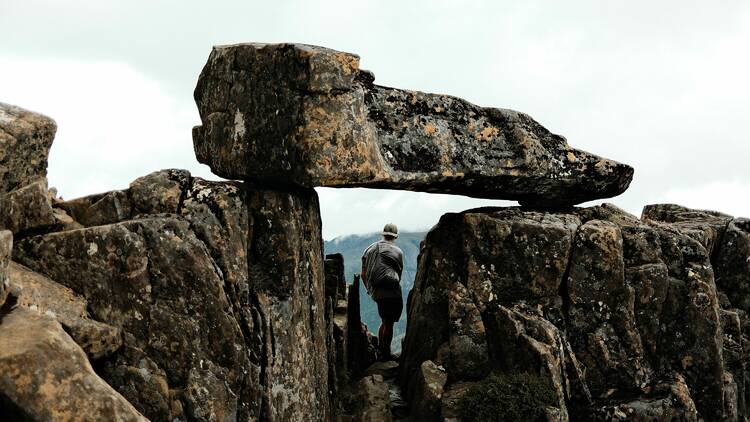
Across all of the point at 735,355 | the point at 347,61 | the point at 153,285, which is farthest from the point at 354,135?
the point at 735,355

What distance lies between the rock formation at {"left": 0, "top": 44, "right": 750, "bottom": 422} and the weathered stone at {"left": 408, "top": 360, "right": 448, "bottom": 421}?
6cm

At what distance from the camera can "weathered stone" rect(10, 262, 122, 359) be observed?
15.1 meters

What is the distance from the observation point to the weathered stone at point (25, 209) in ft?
52.6

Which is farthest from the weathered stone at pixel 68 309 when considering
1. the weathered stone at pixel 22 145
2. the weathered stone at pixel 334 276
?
the weathered stone at pixel 334 276

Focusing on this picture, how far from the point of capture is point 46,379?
36.2ft

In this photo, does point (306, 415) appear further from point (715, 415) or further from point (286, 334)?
point (715, 415)

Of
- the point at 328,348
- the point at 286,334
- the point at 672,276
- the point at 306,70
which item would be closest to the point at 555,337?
the point at 672,276

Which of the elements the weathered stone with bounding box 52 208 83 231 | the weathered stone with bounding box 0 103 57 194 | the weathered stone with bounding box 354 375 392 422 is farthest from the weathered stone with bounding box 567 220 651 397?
the weathered stone with bounding box 0 103 57 194

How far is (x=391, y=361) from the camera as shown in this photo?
2552 centimetres

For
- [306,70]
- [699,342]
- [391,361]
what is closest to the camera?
[306,70]

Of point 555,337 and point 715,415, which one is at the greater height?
point 555,337

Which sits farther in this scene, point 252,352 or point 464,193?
point 464,193

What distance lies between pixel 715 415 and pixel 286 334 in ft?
40.2

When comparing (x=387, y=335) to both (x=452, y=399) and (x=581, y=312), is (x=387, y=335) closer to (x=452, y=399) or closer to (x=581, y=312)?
(x=452, y=399)
